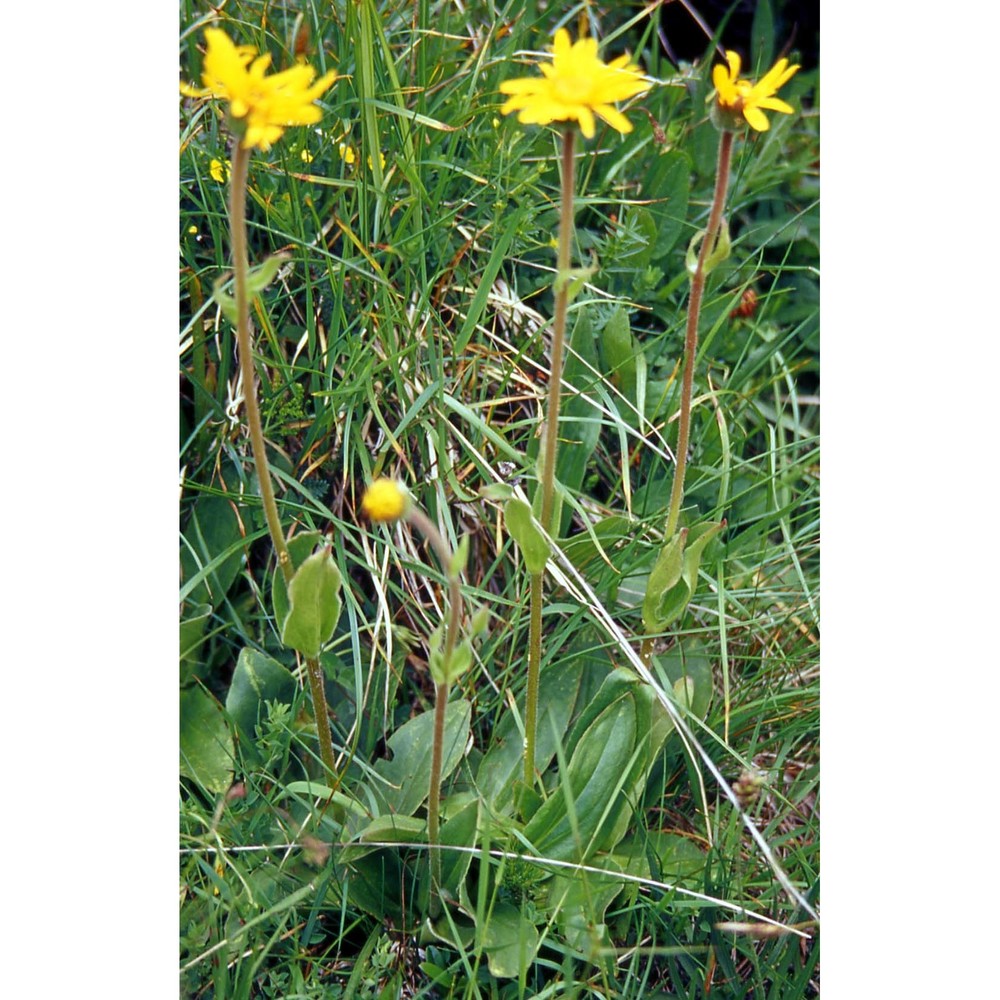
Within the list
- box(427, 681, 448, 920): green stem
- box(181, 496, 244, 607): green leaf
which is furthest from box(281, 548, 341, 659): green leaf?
box(181, 496, 244, 607): green leaf

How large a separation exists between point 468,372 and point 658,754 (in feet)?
1.45

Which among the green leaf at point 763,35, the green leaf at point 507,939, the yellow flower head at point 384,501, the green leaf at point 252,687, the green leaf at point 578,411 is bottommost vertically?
the green leaf at point 507,939

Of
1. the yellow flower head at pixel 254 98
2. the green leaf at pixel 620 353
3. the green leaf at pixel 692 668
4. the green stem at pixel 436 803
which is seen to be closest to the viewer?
the yellow flower head at pixel 254 98

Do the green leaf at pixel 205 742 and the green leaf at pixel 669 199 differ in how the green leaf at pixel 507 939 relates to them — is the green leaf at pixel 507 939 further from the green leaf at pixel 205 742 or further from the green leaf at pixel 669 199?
the green leaf at pixel 669 199

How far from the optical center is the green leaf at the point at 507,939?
2.78ft

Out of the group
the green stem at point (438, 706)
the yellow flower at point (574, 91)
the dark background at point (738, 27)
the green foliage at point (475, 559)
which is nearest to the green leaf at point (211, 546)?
the green foliage at point (475, 559)

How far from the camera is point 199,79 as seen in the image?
1.08 m

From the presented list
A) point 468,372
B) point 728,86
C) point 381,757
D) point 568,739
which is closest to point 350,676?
point 381,757

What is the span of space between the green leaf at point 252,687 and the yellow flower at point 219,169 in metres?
0.48

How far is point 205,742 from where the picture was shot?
979mm

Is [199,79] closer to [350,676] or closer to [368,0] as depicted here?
[368,0]

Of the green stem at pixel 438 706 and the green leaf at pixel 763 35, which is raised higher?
the green leaf at pixel 763 35

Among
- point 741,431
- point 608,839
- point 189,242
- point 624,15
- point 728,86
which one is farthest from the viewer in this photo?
point 624,15

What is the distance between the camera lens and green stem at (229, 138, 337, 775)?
72 cm
